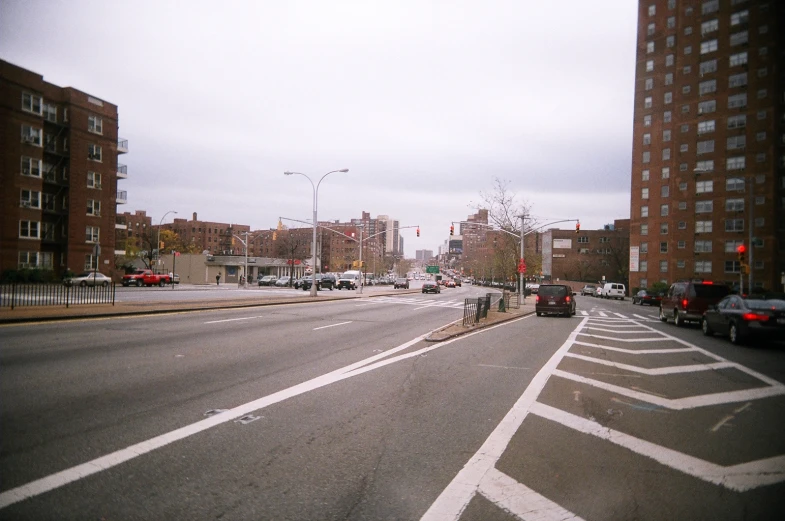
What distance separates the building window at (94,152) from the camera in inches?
2048

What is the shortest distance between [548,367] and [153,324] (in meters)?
12.5

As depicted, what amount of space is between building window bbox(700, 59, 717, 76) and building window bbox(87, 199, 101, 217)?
82.7 metres

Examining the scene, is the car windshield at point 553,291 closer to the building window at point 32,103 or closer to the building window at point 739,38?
the building window at point 32,103

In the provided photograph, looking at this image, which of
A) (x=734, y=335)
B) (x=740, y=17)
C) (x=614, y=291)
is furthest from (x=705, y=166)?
(x=734, y=335)

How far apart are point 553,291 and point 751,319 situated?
41.2ft

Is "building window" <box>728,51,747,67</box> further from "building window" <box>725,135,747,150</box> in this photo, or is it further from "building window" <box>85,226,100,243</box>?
"building window" <box>85,226,100,243</box>

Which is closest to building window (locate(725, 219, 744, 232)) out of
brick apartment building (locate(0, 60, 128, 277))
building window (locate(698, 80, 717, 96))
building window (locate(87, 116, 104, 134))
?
building window (locate(698, 80, 717, 96))

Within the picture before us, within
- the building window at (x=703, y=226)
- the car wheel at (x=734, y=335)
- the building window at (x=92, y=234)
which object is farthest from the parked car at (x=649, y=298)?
the building window at (x=92, y=234)

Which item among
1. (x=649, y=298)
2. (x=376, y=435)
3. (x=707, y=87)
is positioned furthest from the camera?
(x=707, y=87)

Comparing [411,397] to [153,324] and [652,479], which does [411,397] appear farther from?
[153,324]

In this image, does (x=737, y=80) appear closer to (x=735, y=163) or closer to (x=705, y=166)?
(x=735, y=163)

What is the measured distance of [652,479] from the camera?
15.1ft

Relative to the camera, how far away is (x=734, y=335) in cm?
1527

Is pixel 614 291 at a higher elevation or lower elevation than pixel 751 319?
lower
